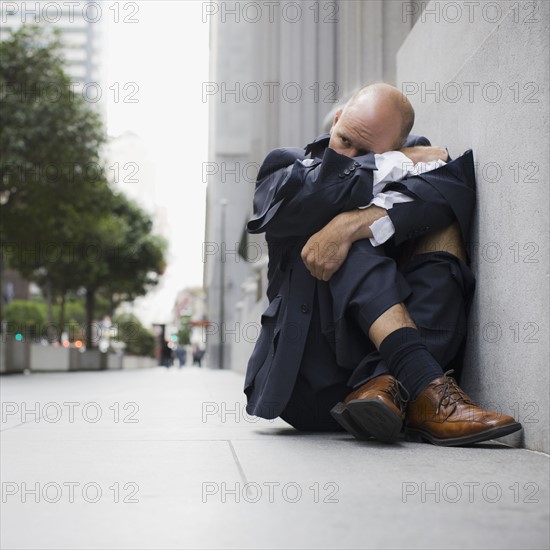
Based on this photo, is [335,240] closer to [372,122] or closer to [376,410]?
[372,122]

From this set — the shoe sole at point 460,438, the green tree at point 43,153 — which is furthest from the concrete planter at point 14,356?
the shoe sole at point 460,438

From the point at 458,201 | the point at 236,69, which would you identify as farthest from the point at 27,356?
the point at 458,201

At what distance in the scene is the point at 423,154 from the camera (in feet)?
12.5

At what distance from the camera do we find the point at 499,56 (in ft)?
12.3

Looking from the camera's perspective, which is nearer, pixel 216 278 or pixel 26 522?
pixel 26 522

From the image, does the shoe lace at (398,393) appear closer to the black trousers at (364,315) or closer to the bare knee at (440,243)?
the black trousers at (364,315)

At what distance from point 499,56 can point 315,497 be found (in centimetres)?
227

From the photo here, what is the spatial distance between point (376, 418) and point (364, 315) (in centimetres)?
45

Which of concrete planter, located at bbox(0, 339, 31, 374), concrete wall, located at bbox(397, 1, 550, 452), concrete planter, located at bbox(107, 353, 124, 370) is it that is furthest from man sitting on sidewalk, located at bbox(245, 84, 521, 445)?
concrete planter, located at bbox(107, 353, 124, 370)

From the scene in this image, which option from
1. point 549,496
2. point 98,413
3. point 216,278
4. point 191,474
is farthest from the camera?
point 216,278

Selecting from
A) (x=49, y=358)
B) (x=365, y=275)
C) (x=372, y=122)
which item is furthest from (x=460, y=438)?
(x=49, y=358)

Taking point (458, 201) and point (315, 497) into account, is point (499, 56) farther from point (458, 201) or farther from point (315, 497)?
point (315, 497)

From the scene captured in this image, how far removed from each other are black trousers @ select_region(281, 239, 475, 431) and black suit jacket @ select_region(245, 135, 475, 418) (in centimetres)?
11

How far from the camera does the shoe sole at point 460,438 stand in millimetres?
3041
